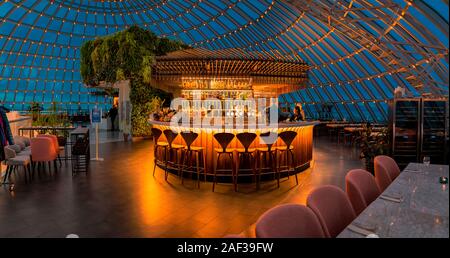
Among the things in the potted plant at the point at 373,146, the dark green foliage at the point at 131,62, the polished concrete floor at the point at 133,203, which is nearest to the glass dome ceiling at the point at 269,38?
the potted plant at the point at 373,146

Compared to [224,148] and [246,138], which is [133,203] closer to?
[224,148]

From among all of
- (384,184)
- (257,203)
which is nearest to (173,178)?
(257,203)

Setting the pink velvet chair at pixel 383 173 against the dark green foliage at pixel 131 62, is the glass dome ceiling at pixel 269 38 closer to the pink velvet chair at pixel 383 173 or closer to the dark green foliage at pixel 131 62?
the pink velvet chair at pixel 383 173

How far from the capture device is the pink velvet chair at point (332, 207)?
7.43 feet

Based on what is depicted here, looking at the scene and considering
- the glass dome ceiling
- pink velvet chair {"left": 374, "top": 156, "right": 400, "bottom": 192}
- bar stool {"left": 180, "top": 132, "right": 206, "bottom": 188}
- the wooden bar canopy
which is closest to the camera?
pink velvet chair {"left": 374, "top": 156, "right": 400, "bottom": 192}

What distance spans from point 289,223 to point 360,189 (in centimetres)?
138

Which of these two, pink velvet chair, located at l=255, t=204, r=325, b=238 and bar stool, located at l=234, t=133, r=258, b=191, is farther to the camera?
bar stool, located at l=234, t=133, r=258, b=191

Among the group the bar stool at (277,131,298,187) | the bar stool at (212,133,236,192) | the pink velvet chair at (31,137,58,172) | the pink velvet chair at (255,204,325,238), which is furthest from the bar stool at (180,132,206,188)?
the pink velvet chair at (255,204,325,238)

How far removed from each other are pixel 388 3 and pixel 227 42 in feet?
42.6

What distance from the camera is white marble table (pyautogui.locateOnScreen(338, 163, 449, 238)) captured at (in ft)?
4.70

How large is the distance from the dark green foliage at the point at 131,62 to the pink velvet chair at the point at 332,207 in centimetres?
1059

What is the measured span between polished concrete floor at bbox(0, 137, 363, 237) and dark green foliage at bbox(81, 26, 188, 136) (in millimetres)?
6159

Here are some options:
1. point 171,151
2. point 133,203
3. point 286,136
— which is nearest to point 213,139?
point 171,151

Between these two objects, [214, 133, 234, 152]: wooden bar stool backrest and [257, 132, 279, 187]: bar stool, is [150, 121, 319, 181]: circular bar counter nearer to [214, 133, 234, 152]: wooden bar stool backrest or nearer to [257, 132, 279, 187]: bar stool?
[257, 132, 279, 187]: bar stool
